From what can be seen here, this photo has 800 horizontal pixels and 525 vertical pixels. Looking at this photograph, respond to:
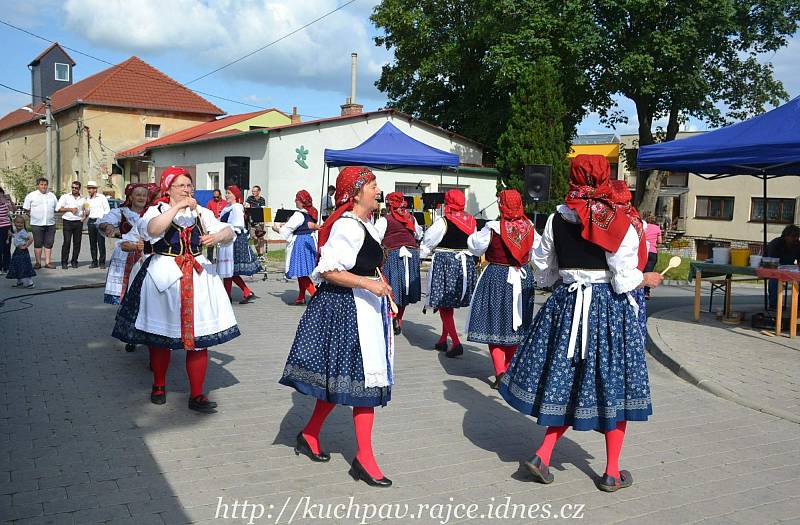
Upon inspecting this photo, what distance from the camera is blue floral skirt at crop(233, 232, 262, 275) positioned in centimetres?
1035

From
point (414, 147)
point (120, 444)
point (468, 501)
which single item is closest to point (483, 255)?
point (468, 501)

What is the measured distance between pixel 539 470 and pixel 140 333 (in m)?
2.95

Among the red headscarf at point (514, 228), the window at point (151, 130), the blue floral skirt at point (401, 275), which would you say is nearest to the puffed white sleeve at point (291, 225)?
the blue floral skirt at point (401, 275)

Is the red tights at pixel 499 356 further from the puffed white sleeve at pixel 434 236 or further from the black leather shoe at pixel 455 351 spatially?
the puffed white sleeve at pixel 434 236

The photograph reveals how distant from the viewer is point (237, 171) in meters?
15.6

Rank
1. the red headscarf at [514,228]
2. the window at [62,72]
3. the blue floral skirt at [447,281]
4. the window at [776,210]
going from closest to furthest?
the red headscarf at [514,228], the blue floral skirt at [447,281], the window at [776,210], the window at [62,72]

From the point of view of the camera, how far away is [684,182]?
4309 centimetres

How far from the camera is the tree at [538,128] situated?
2431cm

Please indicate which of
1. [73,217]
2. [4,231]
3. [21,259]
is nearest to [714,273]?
[21,259]

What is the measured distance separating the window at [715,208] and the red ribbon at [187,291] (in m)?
39.5

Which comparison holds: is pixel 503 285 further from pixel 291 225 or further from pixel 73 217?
pixel 73 217

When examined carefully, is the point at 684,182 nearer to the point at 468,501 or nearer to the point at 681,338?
the point at 681,338

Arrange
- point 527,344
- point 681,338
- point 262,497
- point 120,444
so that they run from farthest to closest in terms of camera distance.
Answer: point 681,338, point 120,444, point 527,344, point 262,497

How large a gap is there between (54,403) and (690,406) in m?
5.09
